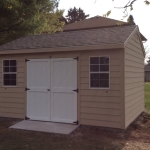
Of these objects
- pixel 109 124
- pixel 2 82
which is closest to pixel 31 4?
pixel 2 82

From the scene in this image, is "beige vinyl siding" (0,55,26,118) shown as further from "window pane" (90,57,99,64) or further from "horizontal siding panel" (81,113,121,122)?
"window pane" (90,57,99,64)

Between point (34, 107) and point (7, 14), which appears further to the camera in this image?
point (7, 14)

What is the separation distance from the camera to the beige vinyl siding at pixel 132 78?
7.22m

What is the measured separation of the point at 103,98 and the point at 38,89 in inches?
90.7

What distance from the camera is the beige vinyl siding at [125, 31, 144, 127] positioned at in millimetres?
7219

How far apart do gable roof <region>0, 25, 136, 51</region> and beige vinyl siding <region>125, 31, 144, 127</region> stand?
0.40 meters

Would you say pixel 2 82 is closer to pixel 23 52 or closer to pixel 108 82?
pixel 23 52

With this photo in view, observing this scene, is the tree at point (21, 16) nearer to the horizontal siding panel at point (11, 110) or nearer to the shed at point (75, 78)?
the shed at point (75, 78)

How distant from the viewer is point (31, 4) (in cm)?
1010

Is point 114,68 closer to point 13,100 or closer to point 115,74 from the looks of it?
point 115,74

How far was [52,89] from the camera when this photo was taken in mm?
7770

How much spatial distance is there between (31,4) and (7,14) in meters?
1.26

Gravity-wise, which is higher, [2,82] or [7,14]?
[7,14]

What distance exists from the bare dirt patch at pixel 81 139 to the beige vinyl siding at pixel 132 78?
0.61 metres
